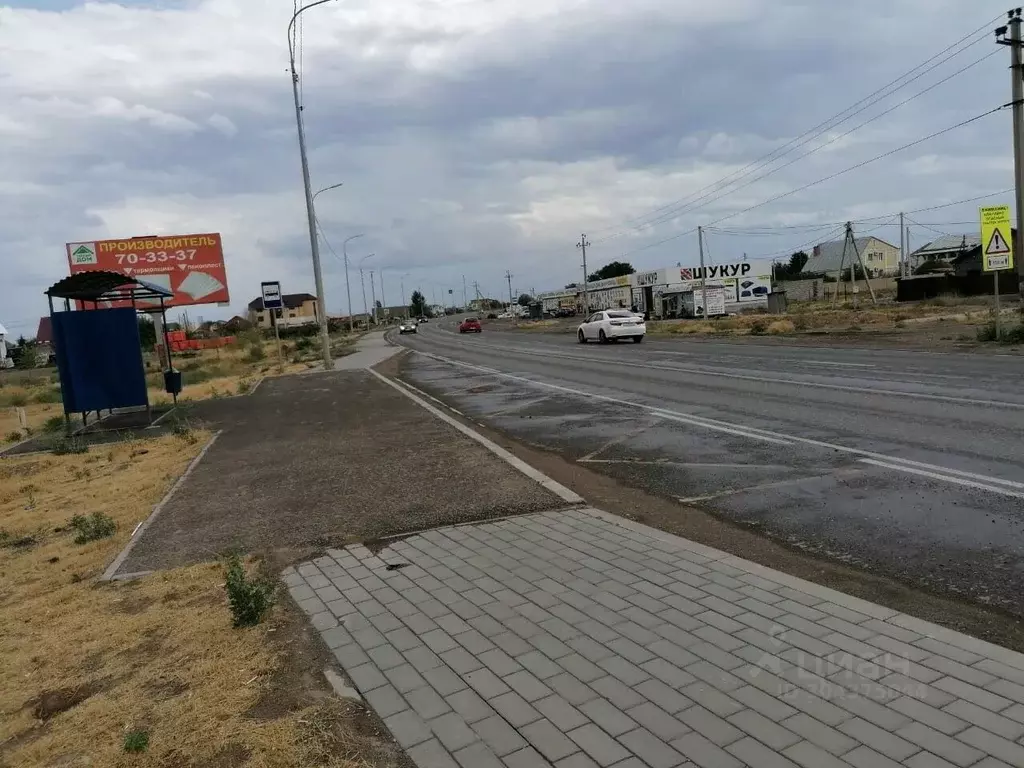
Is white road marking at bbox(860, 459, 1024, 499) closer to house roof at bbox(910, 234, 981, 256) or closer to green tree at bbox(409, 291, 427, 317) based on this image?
house roof at bbox(910, 234, 981, 256)

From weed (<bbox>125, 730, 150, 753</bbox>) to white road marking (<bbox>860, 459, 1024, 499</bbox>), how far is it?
642 centimetres

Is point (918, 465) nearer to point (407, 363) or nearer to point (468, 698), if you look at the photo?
point (468, 698)

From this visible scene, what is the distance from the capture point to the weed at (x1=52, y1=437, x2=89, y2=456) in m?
13.1

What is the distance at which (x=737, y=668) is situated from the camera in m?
3.69

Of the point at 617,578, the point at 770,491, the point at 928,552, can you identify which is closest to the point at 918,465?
the point at 770,491

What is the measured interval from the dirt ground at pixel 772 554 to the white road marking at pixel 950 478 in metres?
2.28

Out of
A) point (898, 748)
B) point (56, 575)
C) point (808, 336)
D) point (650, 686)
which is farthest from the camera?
point (808, 336)

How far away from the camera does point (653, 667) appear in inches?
148

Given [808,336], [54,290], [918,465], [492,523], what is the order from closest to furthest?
[492,523] < [918,465] < [54,290] < [808,336]

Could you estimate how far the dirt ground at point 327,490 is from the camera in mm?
6547

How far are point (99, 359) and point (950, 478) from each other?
49.2 feet

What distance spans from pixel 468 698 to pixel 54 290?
45.8 feet

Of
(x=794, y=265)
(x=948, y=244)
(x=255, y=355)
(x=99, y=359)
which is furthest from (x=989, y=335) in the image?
(x=794, y=265)

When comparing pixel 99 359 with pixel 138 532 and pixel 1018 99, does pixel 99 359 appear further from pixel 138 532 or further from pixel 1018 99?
pixel 1018 99
